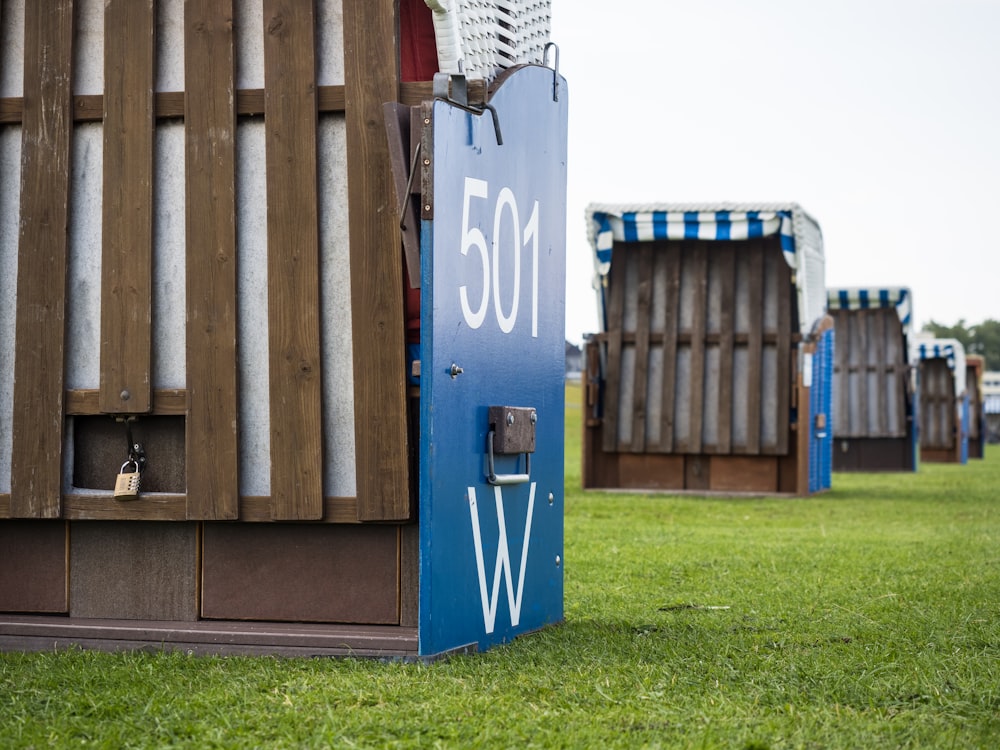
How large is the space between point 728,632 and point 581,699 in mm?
1376

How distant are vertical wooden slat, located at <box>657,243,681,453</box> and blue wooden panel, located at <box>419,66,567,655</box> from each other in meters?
7.96

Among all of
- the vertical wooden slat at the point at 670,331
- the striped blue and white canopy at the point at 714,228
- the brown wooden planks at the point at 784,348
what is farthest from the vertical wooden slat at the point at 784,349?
the vertical wooden slat at the point at 670,331

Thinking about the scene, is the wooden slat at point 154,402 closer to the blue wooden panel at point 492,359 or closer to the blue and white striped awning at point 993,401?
the blue wooden panel at point 492,359

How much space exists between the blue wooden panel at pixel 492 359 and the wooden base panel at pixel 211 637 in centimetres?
26

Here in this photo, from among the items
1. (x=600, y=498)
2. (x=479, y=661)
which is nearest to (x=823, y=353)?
(x=600, y=498)

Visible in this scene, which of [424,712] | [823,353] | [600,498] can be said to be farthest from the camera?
[823,353]

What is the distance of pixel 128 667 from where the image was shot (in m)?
4.33

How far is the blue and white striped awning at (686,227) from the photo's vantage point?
1288 cm

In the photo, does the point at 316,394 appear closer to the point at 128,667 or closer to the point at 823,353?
the point at 128,667

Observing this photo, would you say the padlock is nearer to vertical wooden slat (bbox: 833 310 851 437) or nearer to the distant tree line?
vertical wooden slat (bbox: 833 310 851 437)

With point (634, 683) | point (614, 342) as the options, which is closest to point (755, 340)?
point (614, 342)

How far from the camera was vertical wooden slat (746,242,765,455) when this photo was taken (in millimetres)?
13359

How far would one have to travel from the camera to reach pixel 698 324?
13.6 m

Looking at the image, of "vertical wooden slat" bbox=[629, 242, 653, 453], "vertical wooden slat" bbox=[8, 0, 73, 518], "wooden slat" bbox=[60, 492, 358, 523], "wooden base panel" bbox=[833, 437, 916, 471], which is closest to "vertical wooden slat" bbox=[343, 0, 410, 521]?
"wooden slat" bbox=[60, 492, 358, 523]
